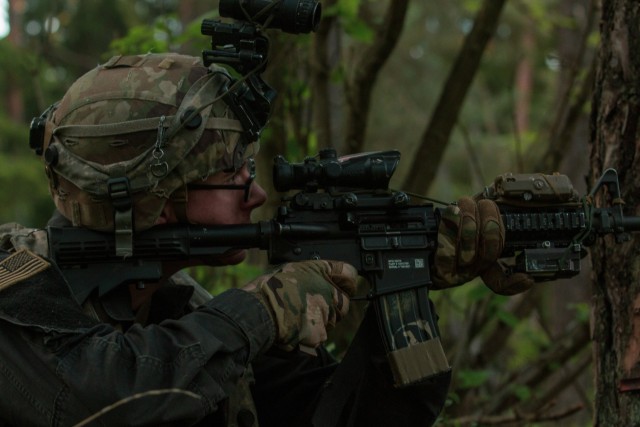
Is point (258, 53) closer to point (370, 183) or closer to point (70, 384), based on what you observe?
point (370, 183)

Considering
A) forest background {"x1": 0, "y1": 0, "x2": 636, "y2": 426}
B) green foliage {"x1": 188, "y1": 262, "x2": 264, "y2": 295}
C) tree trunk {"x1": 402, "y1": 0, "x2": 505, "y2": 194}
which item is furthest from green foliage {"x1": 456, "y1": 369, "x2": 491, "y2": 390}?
green foliage {"x1": 188, "y1": 262, "x2": 264, "y2": 295}

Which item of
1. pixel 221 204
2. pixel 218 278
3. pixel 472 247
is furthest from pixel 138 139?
pixel 218 278

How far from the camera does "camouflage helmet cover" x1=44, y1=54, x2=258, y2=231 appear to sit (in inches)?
Answer: 117

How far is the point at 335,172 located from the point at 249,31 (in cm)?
58

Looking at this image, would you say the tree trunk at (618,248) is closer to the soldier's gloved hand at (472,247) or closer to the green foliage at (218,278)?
the soldier's gloved hand at (472,247)

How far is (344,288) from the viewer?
3049 mm

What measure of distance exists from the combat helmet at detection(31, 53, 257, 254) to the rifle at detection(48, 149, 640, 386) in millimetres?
154

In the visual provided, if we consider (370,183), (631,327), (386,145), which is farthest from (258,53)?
(386,145)

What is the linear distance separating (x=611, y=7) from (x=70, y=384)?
8.17 ft

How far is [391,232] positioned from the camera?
3176 mm

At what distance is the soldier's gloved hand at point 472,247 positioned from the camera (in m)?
3.08

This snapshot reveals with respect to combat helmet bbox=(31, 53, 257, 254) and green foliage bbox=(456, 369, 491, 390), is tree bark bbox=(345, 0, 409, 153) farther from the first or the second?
combat helmet bbox=(31, 53, 257, 254)

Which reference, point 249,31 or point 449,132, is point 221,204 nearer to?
point 249,31

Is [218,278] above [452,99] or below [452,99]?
below
